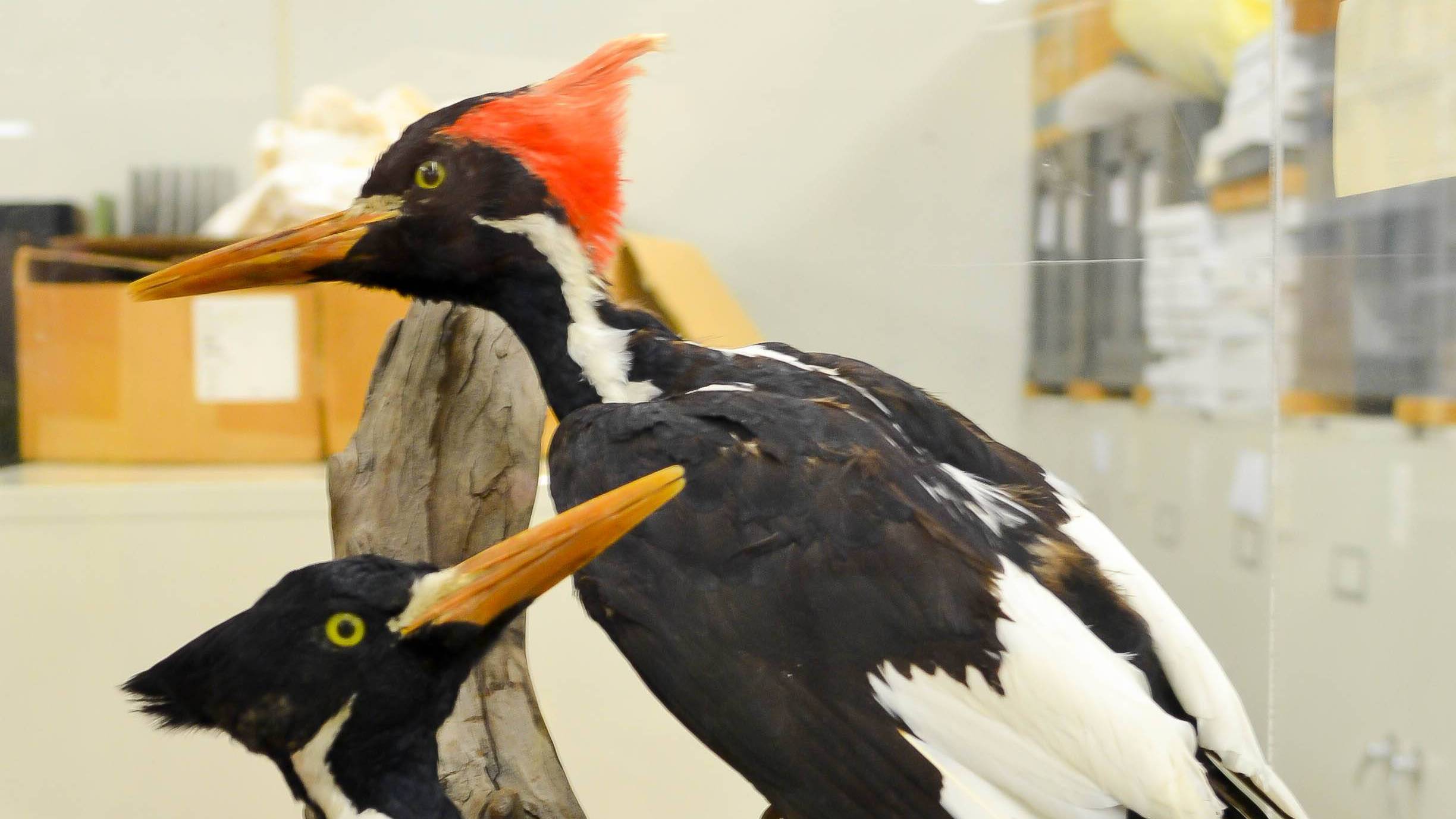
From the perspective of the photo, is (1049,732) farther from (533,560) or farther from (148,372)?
(148,372)

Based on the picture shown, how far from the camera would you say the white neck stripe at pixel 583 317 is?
31.7 inches

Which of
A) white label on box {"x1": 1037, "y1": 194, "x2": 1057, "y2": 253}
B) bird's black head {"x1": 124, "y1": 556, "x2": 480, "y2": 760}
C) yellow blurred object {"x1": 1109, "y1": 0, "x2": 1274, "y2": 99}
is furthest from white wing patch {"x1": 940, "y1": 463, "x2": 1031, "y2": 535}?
yellow blurred object {"x1": 1109, "y1": 0, "x2": 1274, "y2": 99}

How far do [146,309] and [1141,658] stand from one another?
101 centimetres

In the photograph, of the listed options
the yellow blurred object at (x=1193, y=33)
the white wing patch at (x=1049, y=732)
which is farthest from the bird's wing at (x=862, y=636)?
the yellow blurred object at (x=1193, y=33)

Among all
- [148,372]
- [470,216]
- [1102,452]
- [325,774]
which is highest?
[470,216]

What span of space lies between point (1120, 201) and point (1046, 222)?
12 centimetres

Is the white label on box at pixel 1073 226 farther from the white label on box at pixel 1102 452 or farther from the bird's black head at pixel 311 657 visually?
the bird's black head at pixel 311 657

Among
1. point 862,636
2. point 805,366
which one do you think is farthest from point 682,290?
point 862,636

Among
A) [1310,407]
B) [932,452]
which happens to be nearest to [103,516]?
[932,452]

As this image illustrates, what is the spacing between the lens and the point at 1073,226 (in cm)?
117

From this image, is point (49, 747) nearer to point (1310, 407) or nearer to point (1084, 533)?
point (1084, 533)

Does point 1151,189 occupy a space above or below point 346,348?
above

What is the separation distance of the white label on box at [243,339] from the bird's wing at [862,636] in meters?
0.56

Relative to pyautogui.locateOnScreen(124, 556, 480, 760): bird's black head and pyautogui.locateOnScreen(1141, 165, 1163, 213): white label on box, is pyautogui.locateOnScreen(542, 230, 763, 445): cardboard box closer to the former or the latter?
pyautogui.locateOnScreen(124, 556, 480, 760): bird's black head
